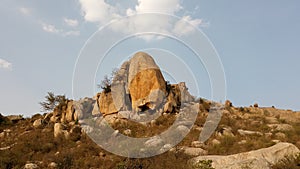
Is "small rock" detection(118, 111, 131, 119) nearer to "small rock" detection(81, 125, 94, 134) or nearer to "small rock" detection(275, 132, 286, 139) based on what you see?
"small rock" detection(81, 125, 94, 134)

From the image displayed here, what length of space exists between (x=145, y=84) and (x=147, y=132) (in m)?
7.00

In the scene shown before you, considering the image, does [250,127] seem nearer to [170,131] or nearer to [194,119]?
[194,119]

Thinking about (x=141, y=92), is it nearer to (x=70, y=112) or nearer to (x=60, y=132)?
(x=70, y=112)

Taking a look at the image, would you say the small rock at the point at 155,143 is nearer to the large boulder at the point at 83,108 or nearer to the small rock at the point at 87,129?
the small rock at the point at 87,129

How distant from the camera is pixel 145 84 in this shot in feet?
90.6

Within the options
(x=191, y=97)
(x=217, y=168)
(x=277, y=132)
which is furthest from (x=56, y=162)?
(x=191, y=97)

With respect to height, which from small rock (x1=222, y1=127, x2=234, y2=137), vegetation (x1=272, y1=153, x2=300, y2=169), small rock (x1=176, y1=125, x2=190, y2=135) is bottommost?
vegetation (x1=272, y1=153, x2=300, y2=169)

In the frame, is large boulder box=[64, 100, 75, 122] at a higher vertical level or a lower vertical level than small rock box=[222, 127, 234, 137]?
higher

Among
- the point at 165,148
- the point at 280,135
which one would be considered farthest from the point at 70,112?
the point at 280,135

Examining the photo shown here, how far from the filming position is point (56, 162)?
14180 mm

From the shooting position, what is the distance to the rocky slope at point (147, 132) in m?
12.5

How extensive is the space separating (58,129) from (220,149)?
44.3 ft

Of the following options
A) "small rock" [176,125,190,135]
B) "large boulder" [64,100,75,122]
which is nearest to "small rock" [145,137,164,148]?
"small rock" [176,125,190,135]

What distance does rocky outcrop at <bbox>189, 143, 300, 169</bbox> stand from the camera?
31.9 ft
